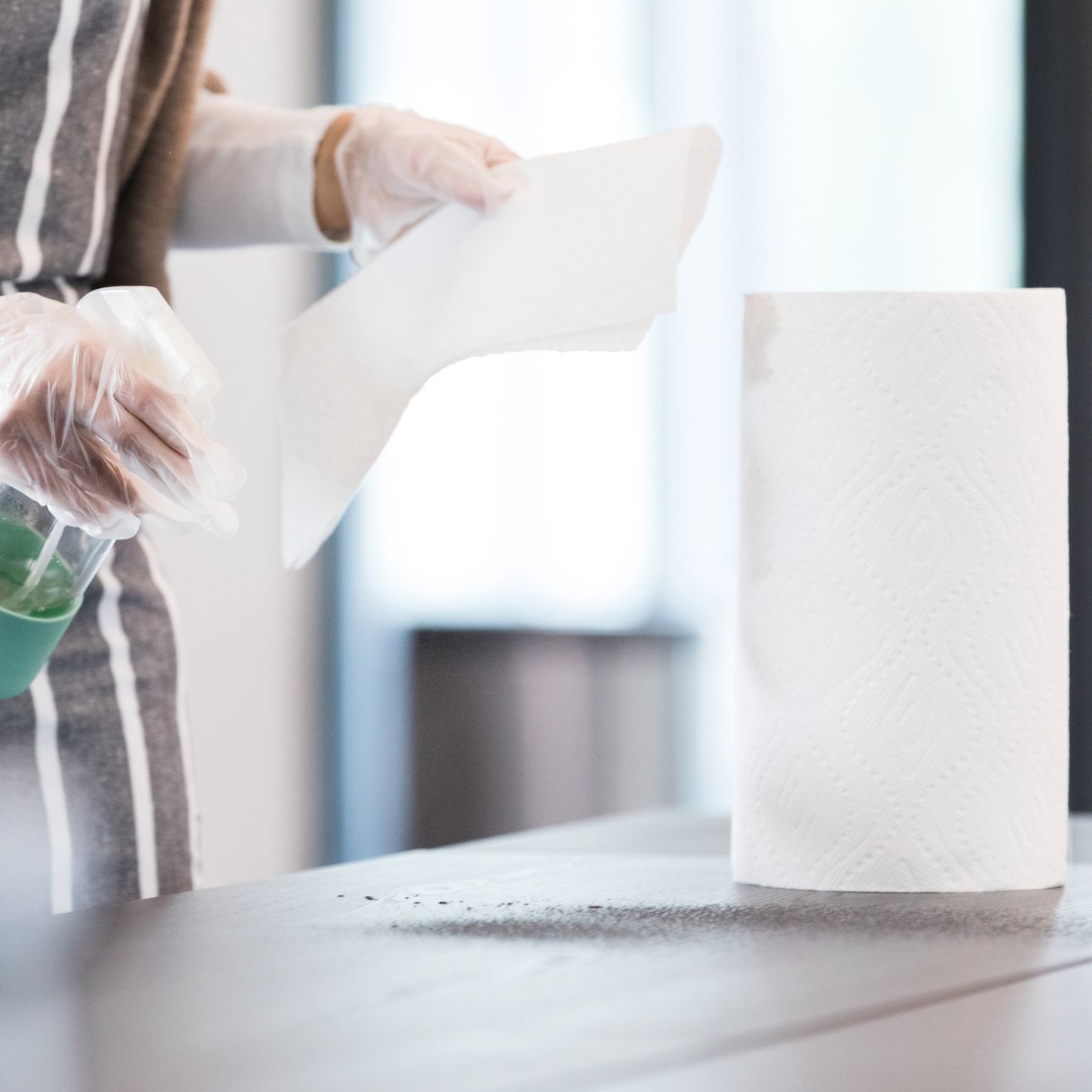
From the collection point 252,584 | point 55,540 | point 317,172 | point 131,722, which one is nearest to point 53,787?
point 131,722

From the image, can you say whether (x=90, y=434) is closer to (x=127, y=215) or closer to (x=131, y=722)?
(x=131, y=722)

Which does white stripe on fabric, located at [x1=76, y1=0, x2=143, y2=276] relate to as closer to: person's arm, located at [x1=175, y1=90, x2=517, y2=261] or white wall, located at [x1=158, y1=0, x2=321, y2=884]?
person's arm, located at [x1=175, y1=90, x2=517, y2=261]

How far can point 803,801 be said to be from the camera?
0.56m

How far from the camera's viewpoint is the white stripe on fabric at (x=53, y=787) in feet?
2.47

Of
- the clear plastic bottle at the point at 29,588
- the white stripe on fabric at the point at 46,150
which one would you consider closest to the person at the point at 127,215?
the white stripe on fabric at the point at 46,150

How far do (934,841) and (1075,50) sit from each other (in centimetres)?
166

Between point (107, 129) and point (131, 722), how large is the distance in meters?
0.32

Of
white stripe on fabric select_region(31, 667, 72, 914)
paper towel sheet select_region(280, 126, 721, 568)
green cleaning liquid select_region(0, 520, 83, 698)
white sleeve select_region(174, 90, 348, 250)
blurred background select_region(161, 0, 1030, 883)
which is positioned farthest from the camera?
blurred background select_region(161, 0, 1030, 883)

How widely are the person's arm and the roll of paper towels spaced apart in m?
0.24

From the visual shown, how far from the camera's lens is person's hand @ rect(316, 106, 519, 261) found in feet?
2.29

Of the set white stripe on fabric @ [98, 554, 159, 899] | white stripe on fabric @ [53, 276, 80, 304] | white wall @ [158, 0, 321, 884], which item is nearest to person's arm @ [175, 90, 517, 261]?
white stripe on fabric @ [53, 276, 80, 304]

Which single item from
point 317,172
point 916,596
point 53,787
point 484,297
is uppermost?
point 317,172

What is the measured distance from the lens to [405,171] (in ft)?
2.52

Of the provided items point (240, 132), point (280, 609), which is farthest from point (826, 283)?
point (240, 132)
